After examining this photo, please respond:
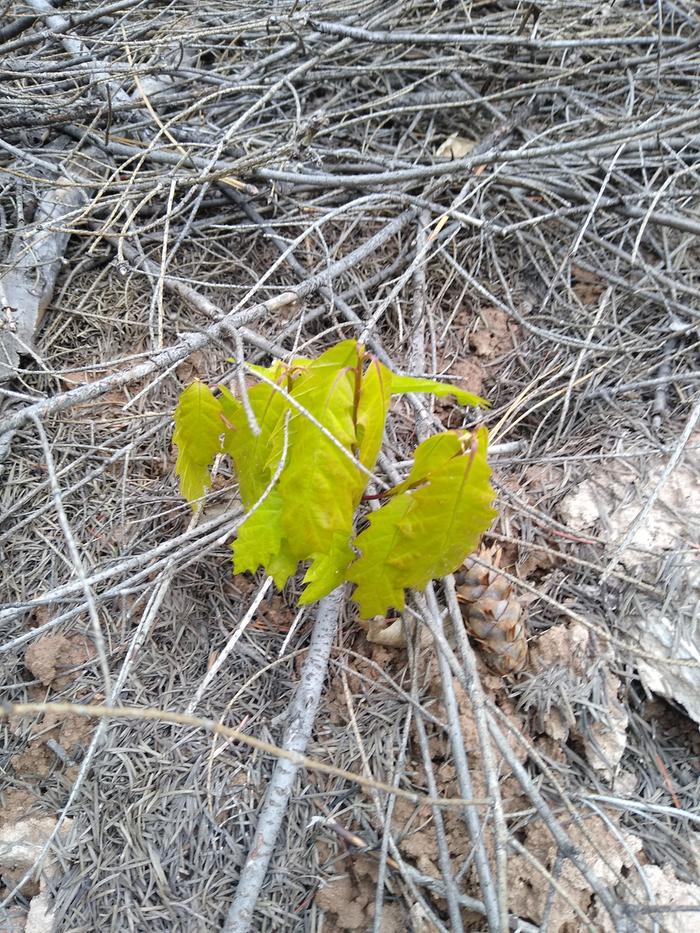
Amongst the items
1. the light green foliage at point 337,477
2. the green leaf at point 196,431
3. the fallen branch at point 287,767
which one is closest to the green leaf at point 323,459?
the light green foliage at point 337,477

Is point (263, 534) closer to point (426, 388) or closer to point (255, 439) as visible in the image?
point (255, 439)

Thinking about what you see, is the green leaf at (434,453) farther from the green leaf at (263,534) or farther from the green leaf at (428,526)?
the green leaf at (263,534)

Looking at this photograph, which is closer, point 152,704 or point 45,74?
point 152,704

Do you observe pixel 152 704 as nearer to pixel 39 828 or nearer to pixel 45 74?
pixel 39 828

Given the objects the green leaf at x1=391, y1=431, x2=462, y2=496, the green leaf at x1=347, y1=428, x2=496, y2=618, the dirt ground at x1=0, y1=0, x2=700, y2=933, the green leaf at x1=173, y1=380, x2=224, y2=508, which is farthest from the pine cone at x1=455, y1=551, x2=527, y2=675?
the green leaf at x1=173, y1=380, x2=224, y2=508

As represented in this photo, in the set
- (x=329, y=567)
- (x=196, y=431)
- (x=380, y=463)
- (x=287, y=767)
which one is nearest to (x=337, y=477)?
(x=329, y=567)

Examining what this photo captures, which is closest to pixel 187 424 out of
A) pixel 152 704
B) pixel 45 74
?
pixel 152 704

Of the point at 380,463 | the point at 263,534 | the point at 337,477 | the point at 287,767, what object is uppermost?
the point at 337,477
